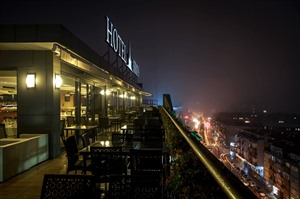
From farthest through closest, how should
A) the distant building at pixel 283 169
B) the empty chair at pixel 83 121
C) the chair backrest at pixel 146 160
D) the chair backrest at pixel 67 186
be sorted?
1. the distant building at pixel 283 169
2. the empty chair at pixel 83 121
3. the chair backrest at pixel 146 160
4. the chair backrest at pixel 67 186

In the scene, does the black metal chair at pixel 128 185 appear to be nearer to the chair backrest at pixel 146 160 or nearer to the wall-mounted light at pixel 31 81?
the chair backrest at pixel 146 160

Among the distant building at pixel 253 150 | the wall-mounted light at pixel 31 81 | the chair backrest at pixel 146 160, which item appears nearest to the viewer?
the chair backrest at pixel 146 160

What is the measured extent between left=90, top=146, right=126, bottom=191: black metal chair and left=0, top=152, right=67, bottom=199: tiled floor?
126cm

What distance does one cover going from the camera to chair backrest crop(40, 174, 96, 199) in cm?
200

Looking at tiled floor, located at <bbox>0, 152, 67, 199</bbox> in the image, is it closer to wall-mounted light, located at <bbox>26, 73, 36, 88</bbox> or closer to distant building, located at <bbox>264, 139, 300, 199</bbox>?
wall-mounted light, located at <bbox>26, 73, 36, 88</bbox>

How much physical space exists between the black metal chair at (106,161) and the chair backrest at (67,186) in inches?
59.2

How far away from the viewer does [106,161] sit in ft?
11.9

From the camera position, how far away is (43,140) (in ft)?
20.7

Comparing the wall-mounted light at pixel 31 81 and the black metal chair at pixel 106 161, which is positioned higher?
the wall-mounted light at pixel 31 81

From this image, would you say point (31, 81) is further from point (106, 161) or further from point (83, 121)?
point (106, 161)

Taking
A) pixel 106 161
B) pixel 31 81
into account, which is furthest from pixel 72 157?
pixel 31 81

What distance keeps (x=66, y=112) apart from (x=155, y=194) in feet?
46.8

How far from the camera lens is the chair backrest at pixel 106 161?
356 cm

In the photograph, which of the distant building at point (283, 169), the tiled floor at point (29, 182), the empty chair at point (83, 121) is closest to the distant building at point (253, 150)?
the distant building at point (283, 169)
